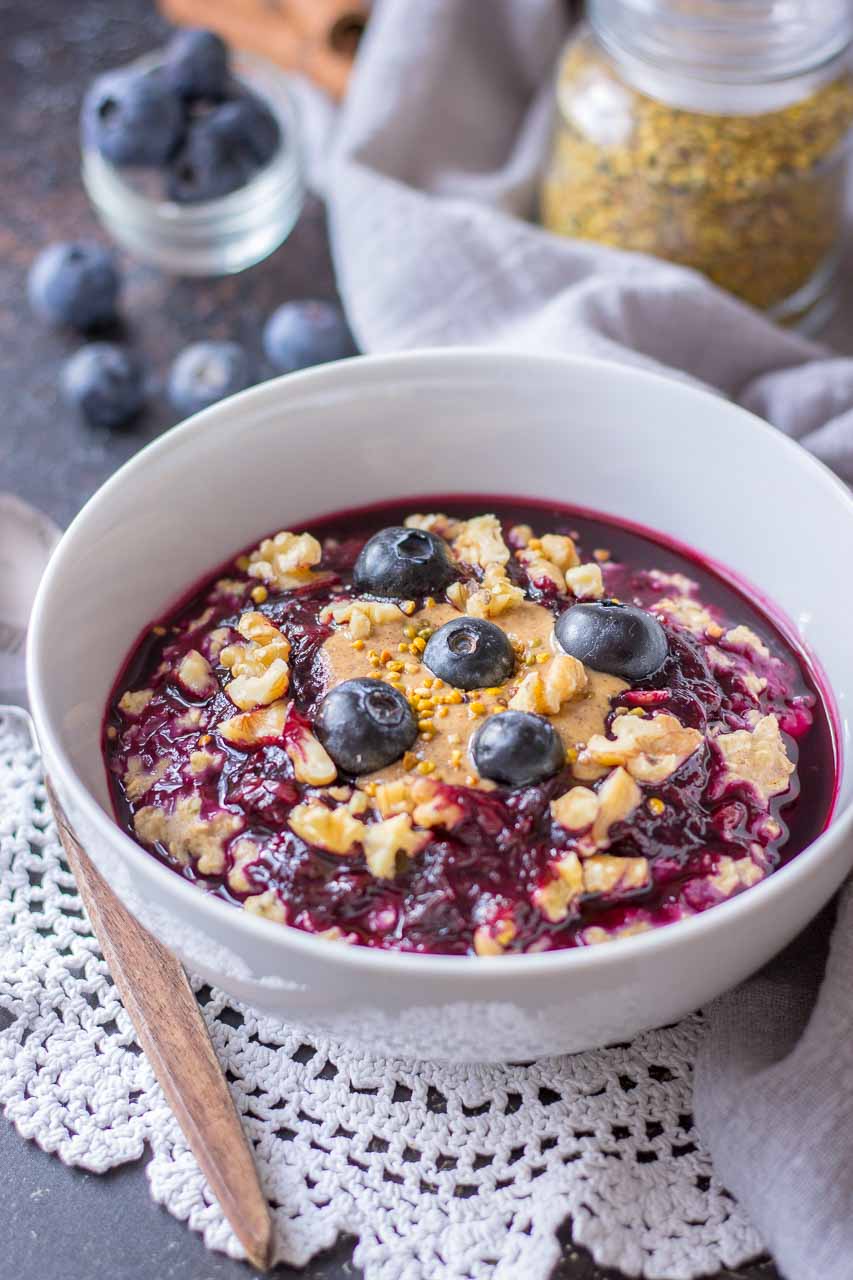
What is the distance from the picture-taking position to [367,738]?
5.09 feet

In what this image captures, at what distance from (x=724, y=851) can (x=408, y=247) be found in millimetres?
1371

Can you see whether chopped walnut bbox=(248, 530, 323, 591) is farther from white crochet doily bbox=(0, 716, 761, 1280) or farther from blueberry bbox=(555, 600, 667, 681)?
white crochet doily bbox=(0, 716, 761, 1280)

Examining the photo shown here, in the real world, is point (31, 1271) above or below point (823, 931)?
below

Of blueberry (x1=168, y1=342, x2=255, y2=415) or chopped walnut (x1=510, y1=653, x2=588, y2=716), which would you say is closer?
chopped walnut (x1=510, y1=653, x2=588, y2=716)

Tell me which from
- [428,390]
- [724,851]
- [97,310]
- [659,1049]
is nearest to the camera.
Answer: [724,851]

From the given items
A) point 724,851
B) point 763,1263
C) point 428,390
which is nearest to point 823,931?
point 724,851

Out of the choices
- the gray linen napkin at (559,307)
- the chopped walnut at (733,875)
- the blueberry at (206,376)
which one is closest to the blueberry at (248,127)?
the gray linen napkin at (559,307)

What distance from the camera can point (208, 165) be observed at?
2750 mm

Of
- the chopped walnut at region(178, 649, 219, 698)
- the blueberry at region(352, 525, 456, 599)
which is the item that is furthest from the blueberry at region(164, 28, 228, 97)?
the chopped walnut at region(178, 649, 219, 698)

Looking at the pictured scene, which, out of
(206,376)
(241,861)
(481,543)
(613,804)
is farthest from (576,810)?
(206,376)

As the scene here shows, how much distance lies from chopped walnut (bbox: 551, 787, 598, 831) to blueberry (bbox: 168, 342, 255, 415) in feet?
4.19

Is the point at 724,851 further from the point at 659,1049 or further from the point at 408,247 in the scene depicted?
the point at 408,247

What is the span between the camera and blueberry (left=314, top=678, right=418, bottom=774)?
5.09 ft

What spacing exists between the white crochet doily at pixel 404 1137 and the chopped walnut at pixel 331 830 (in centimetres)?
32
